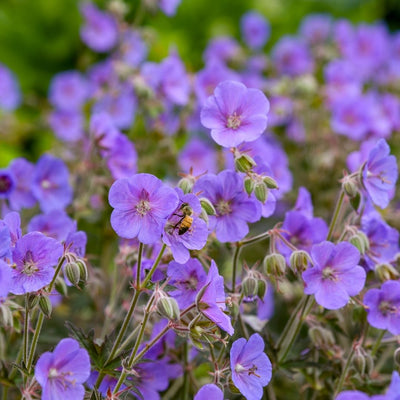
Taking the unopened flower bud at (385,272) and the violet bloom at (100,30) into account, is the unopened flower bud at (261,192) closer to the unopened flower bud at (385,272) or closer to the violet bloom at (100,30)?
the unopened flower bud at (385,272)

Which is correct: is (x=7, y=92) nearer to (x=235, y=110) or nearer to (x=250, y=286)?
(x=235, y=110)

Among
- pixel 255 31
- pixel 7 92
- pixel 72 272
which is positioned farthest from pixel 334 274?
pixel 7 92

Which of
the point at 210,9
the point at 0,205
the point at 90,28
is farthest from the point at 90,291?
the point at 210,9

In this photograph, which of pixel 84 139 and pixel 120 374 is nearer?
pixel 120 374

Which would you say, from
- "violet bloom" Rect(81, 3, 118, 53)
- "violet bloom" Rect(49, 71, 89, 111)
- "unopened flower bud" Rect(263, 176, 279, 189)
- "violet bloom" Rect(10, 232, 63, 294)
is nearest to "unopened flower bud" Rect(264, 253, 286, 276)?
"unopened flower bud" Rect(263, 176, 279, 189)

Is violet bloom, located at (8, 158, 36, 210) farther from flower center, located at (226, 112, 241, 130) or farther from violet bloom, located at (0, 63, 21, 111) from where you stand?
violet bloom, located at (0, 63, 21, 111)

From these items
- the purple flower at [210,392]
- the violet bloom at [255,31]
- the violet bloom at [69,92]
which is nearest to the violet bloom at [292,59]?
the violet bloom at [255,31]

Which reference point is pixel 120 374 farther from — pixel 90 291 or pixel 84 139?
pixel 84 139
